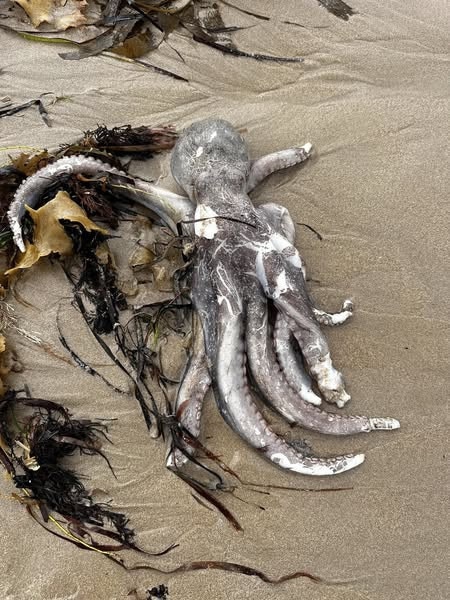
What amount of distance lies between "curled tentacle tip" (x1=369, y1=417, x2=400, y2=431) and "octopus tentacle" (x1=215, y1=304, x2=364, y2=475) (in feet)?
0.71

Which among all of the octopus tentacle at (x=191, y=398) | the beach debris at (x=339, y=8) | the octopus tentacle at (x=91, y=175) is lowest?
the octopus tentacle at (x=191, y=398)

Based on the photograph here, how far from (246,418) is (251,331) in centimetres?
58

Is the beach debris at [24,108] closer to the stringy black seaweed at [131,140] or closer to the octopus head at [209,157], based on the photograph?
the stringy black seaweed at [131,140]

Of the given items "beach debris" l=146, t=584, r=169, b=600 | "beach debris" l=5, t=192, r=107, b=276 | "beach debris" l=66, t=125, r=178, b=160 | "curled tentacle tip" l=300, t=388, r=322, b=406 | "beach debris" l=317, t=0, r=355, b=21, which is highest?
"beach debris" l=317, t=0, r=355, b=21

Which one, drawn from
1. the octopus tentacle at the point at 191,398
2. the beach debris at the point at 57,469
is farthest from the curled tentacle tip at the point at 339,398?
the beach debris at the point at 57,469

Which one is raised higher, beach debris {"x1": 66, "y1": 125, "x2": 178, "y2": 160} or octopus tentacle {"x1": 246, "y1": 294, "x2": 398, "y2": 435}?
beach debris {"x1": 66, "y1": 125, "x2": 178, "y2": 160}

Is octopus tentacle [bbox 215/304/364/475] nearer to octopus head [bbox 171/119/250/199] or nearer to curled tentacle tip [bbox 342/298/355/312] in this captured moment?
curled tentacle tip [bbox 342/298/355/312]

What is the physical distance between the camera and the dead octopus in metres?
3.52

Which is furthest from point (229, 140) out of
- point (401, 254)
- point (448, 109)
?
point (448, 109)

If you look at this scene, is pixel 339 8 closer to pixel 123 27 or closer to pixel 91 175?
pixel 123 27

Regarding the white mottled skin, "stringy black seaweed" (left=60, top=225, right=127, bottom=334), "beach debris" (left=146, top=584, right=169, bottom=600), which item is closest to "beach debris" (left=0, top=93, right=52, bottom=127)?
"stringy black seaweed" (left=60, top=225, right=127, bottom=334)

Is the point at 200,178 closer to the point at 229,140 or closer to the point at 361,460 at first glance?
the point at 229,140

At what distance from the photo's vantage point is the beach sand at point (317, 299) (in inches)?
135

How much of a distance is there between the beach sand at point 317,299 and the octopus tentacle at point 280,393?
153 mm
